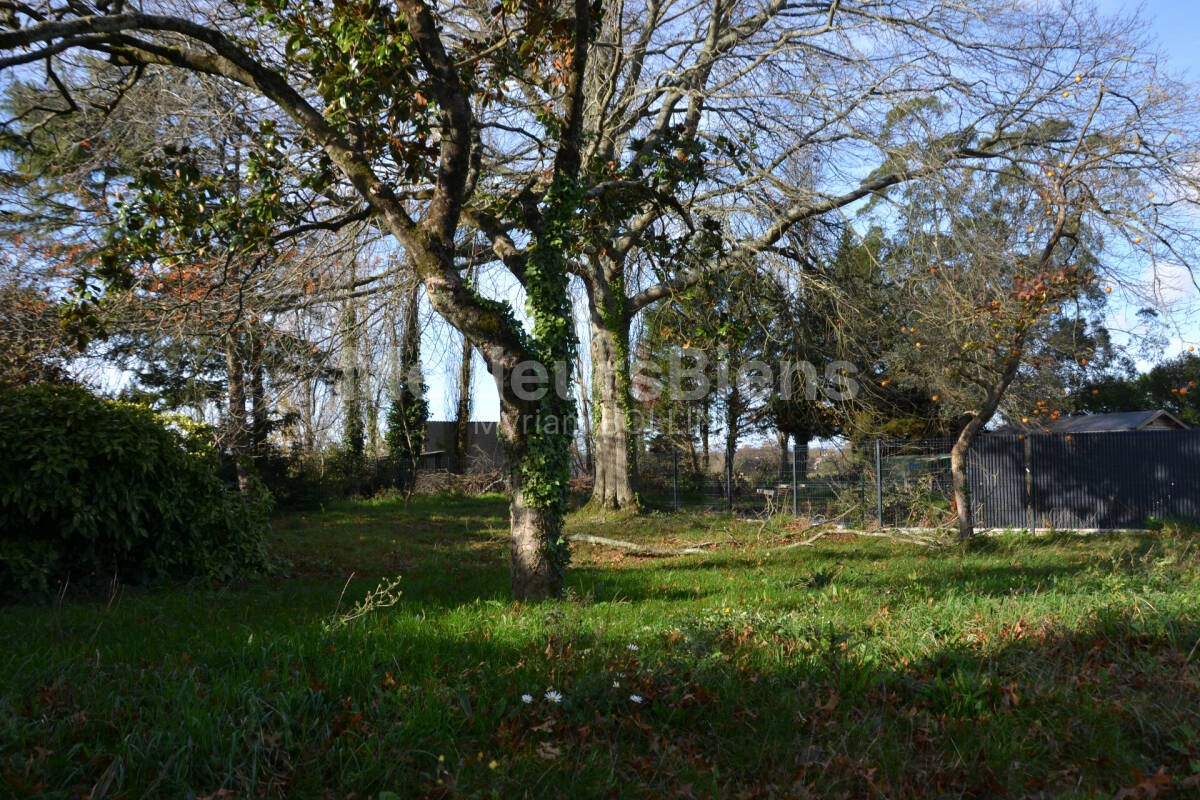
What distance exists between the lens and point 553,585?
24.5 ft

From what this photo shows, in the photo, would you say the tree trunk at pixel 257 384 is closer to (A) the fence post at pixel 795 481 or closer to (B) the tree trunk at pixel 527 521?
(B) the tree trunk at pixel 527 521

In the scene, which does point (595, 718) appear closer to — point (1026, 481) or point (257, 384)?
point (257, 384)

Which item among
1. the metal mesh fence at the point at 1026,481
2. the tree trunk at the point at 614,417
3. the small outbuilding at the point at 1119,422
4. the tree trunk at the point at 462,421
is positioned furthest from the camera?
the tree trunk at the point at 462,421

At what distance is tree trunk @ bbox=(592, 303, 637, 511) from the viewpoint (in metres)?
17.6

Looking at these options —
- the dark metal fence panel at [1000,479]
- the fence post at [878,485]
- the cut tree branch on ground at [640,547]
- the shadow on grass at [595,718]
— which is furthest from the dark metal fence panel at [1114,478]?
the shadow on grass at [595,718]

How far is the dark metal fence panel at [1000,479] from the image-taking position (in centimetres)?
1805

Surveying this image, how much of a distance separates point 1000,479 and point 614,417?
8.89m

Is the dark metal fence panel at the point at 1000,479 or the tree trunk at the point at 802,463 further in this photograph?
the tree trunk at the point at 802,463

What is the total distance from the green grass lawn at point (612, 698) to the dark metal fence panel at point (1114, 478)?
12.2 m

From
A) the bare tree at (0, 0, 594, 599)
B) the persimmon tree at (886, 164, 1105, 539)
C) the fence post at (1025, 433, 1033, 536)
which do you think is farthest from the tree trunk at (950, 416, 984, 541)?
the bare tree at (0, 0, 594, 599)

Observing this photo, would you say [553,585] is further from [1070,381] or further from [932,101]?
[1070,381]

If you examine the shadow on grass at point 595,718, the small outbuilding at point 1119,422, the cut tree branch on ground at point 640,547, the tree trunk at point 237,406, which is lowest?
the cut tree branch on ground at point 640,547

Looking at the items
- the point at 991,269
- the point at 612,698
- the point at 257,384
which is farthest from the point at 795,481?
the point at 612,698

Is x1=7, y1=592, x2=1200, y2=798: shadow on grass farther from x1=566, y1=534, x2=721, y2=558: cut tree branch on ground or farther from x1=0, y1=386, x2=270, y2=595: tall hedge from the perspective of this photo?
x1=566, y1=534, x2=721, y2=558: cut tree branch on ground
